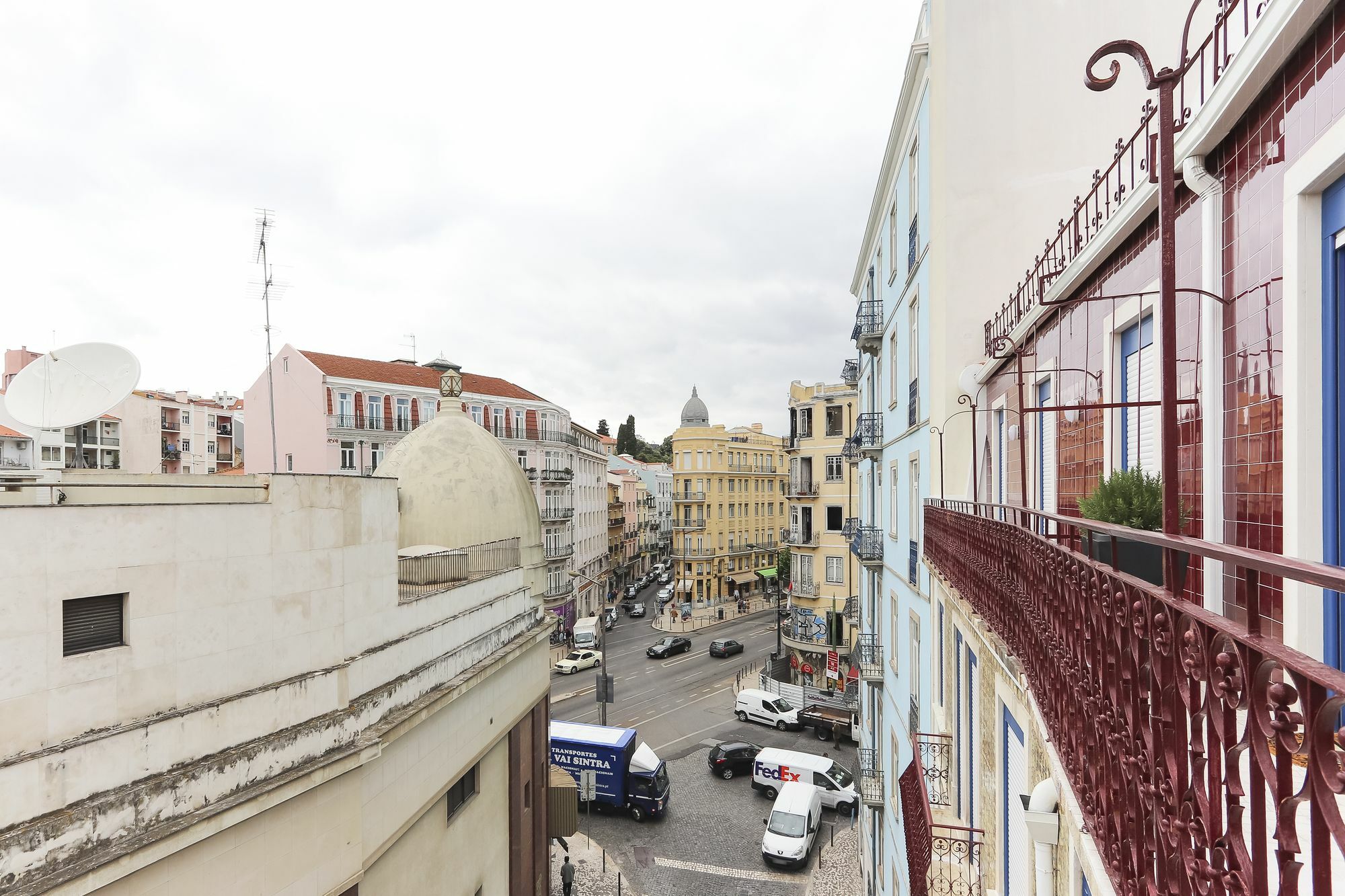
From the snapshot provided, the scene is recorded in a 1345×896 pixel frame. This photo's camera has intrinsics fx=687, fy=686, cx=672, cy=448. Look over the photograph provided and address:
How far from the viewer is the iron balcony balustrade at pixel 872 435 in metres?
18.3

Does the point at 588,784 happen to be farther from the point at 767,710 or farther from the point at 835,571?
the point at 835,571

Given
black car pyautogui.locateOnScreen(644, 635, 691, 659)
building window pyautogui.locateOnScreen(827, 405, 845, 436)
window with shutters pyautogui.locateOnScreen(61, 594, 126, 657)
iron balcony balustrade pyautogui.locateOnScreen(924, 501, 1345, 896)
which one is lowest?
black car pyautogui.locateOnScreen(644, 635, 691, 659)

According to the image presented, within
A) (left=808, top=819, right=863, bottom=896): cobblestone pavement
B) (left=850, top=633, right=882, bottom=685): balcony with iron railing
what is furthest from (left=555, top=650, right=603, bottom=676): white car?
(left=850, top=633, right=882, bottom=685): balcony with iron railing

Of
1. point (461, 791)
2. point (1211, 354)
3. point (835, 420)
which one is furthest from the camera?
point (835, 420)

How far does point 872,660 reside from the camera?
18.5 metres

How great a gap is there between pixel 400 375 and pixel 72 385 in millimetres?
34142

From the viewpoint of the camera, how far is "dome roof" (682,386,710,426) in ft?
252

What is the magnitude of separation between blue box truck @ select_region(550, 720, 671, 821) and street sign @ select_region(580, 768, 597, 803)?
7.3 inches

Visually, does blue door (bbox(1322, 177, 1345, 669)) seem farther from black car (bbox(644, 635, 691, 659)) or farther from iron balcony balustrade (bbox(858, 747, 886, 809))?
black car (bbox(644, 635, 691, 659))

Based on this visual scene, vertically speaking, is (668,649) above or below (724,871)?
below

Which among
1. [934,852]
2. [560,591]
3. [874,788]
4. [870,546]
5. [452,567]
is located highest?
[452,567]

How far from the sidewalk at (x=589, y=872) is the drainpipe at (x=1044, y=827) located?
1691 centimetres

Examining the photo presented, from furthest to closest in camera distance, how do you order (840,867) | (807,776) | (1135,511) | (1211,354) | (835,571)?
(835,571), (807,776), (840,867), (1135,511), (1211,354)

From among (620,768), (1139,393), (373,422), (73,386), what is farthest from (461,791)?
(373,422)
